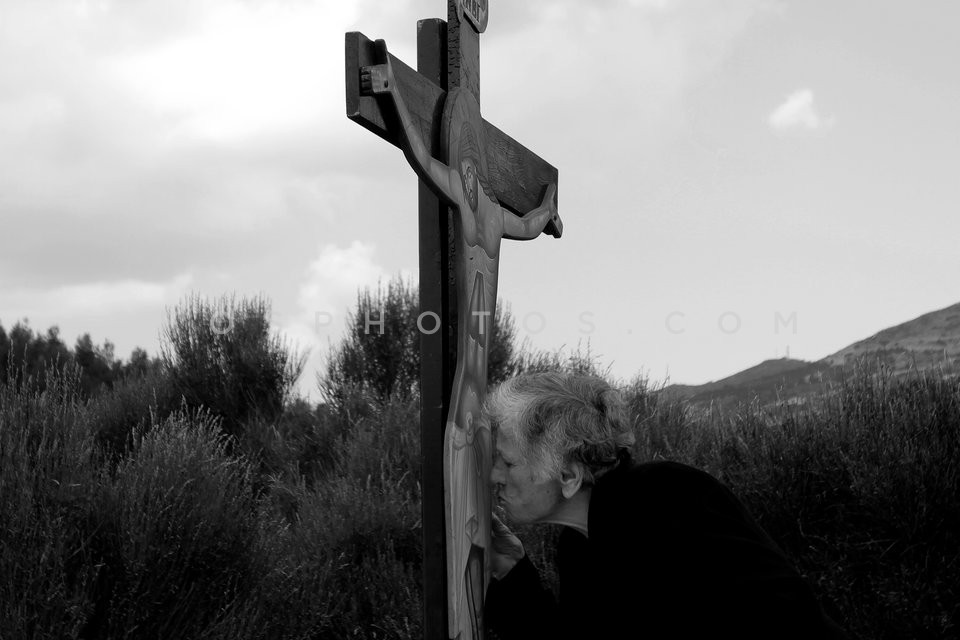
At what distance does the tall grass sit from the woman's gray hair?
92.7 inches

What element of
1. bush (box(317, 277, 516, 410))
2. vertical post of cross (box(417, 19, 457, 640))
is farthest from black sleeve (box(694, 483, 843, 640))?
bush (box(317, 277, 516, 410))

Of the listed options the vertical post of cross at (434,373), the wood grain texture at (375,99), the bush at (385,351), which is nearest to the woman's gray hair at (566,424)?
the vertical post of cross at (434,373)

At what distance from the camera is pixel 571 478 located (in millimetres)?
2201

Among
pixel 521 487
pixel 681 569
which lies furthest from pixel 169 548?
pixel 681 569

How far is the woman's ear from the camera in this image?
2197mm

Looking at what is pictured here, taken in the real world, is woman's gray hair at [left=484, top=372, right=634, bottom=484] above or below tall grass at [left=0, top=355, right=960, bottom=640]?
above

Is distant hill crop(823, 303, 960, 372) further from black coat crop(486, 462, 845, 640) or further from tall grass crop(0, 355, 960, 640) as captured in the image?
black coat crop(486, 462, 845, 640)

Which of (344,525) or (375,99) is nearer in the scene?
(375,99)

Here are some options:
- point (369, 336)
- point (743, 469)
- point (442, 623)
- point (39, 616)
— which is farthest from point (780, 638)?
point (369, 336)

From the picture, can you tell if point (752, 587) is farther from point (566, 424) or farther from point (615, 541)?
point (566, 424)

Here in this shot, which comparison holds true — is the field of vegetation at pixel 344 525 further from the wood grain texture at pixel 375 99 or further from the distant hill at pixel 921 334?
the distant hill at pixel 921 334

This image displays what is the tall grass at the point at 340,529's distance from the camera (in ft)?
13.2

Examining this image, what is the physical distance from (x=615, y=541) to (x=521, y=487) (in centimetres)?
27

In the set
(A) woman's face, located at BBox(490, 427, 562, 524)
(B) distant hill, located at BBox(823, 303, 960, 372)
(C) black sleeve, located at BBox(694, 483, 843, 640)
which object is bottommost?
(C) black sleeve, located at BBox(694, 483, 843, 640)
